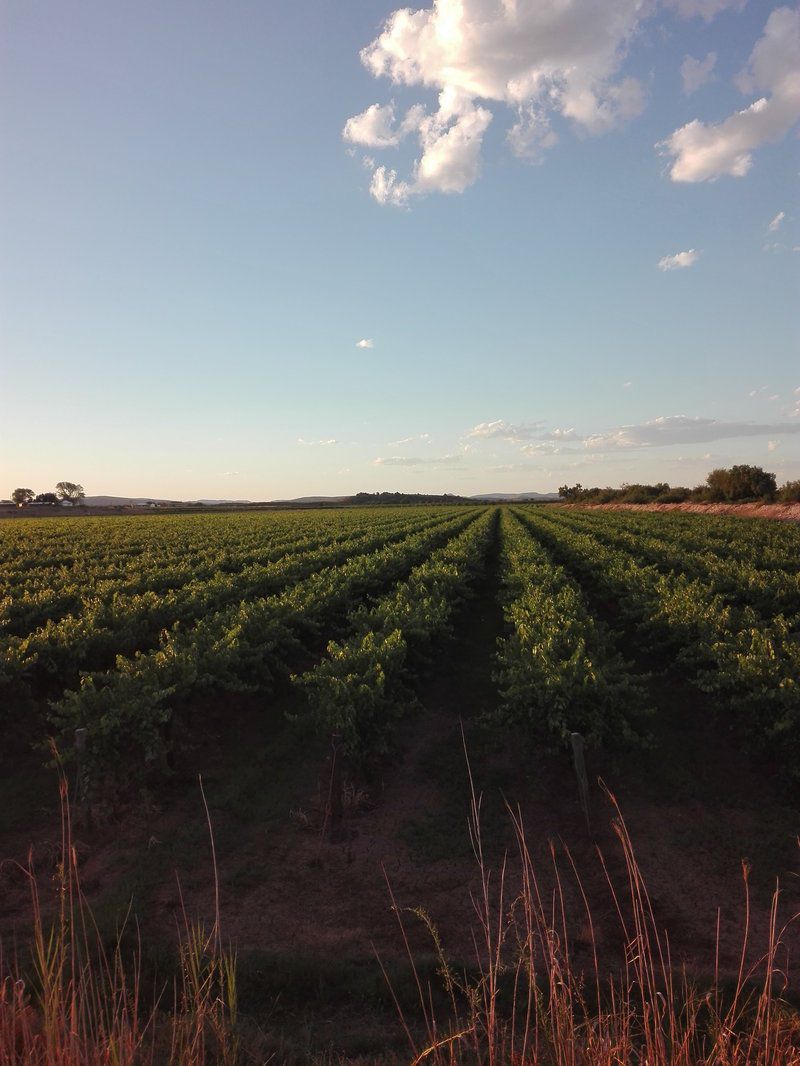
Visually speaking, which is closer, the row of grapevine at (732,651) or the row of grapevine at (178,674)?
the row of grapevine at (178,674)

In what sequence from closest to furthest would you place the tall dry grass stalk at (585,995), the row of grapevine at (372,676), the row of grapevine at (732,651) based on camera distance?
the tall dry grass stalk at (585,995) < the row of grapevine at (732,651) < the row of grapevine at (372,676)

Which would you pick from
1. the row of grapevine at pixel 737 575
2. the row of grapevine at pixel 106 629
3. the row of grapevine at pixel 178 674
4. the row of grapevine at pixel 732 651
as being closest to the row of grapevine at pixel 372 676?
the row of grapevine at pixel 178 674

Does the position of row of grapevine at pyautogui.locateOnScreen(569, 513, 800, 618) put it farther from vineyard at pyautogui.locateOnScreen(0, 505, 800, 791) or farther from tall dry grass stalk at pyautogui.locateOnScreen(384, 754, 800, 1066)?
tall dry grass stalk at pyautogui.locateOnScreen(384, 754, 800, 1066)

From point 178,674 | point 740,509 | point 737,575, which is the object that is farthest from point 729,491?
point 178,674

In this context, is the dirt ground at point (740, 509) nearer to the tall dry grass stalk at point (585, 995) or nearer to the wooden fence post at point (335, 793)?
the wooden fence post at point (335, 793)

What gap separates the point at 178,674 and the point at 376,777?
3338 millimetres

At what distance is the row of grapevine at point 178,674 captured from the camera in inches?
315

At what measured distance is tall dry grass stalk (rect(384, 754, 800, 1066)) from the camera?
3016 mm

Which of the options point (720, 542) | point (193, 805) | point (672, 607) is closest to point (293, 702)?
point (193, 805)

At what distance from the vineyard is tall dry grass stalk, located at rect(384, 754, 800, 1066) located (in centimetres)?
246

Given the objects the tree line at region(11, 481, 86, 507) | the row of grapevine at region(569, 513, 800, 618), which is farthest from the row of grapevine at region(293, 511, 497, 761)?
the tree line at region(11, 481, 86, 507)

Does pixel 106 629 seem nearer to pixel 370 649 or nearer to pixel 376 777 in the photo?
pixel 370 649

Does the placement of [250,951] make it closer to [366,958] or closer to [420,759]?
[366,958]

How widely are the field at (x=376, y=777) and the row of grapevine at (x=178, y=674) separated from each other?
0.16 feet
